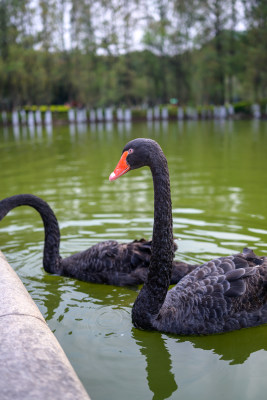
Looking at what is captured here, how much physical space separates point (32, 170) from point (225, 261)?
308 inches

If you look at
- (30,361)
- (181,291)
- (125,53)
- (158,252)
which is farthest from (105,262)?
(125,53)

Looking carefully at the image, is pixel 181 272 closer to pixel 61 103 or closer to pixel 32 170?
pixel 32 170

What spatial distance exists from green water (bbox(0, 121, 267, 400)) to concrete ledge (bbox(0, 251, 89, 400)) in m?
0.49

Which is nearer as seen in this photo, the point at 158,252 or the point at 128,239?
the point at 158,252

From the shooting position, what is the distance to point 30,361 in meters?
1.84

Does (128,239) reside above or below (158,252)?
below

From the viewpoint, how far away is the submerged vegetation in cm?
3403

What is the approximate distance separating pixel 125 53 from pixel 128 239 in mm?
37058

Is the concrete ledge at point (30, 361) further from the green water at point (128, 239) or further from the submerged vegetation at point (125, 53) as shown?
the submerged vegetation at point (125, 53)

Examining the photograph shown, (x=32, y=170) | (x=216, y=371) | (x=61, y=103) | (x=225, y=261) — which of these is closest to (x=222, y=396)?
(x=216, y=371)

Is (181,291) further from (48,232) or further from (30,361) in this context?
(48,232)

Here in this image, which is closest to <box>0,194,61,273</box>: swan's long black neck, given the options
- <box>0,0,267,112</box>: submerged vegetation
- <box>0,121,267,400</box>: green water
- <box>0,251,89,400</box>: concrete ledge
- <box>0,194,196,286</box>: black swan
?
<box>0,194,196,286</box>: black swan

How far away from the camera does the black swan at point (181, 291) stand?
274 centimetres

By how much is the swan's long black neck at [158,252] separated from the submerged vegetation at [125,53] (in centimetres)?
3011
